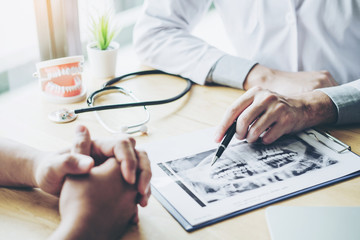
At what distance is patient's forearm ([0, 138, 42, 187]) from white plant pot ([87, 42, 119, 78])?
1.62 ft

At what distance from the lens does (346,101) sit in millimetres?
907

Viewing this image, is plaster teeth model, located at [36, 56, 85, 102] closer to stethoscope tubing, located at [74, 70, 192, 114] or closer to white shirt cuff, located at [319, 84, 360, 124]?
stethoscope tubing, located at [74, 70, 192, 114]

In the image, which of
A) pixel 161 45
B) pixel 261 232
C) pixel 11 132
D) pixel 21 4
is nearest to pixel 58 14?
pixel 21 4

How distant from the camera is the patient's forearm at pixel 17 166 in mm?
630

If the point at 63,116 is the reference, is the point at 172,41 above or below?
above

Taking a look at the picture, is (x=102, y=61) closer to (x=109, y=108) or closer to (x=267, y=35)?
(x=109, y=108)

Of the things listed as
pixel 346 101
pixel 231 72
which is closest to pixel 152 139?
pixel 231 72

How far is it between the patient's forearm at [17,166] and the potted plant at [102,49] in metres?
0.50

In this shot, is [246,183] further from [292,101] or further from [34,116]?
[34,116]

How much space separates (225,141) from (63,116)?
0.39 m

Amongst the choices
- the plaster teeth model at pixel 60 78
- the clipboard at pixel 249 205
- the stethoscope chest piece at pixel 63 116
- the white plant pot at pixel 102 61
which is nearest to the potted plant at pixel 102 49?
the white plant pot at pixel 102 61

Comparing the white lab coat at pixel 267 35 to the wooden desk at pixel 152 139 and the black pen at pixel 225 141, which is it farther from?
the black pen at pixel 225 141

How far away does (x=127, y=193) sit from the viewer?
573mm

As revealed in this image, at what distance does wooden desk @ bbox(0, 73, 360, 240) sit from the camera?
0.57 metres
